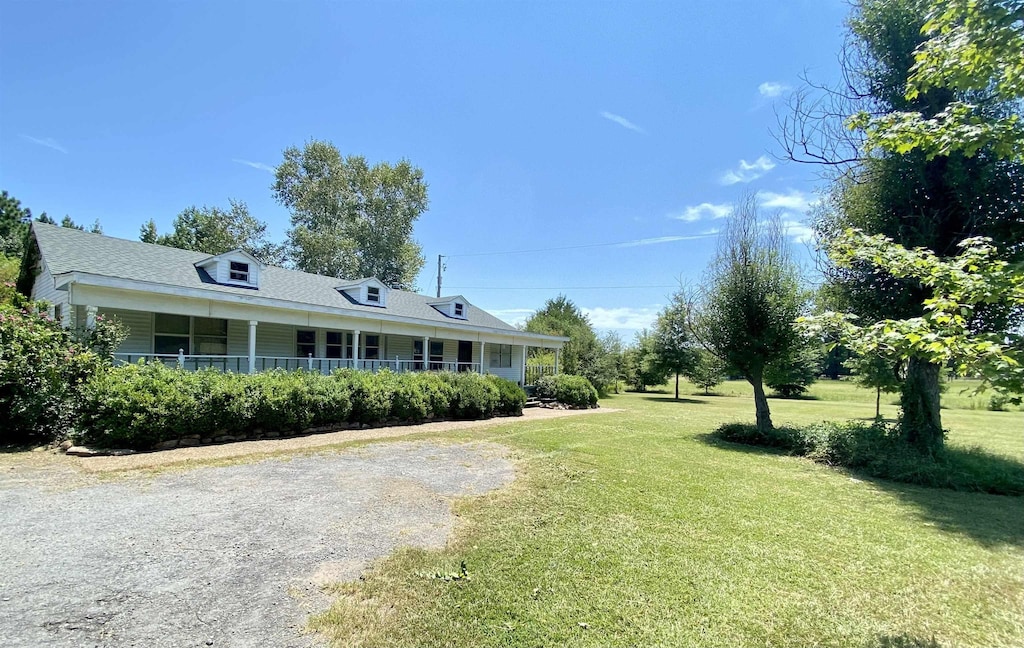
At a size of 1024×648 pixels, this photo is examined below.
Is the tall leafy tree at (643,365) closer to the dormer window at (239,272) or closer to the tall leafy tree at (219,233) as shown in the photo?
the dormer window at (239,272)

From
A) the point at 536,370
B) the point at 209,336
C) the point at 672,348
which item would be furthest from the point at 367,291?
the point at 672,348

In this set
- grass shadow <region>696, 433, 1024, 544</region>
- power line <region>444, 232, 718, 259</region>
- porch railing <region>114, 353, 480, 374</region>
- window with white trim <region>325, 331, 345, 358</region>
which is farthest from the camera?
power line <region>444, 232, 718, 259</region>

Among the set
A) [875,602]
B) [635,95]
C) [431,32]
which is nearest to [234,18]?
[431,32]

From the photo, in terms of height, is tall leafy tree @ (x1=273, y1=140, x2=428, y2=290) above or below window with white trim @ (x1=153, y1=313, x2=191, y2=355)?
above

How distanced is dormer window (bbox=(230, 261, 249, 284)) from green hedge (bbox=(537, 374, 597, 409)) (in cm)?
1268

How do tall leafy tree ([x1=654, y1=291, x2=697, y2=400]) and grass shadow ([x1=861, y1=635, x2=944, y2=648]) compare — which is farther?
tall leafy tree ([x1=654, y1=291, x2=697, y2=400])

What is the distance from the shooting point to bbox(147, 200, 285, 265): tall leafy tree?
31438 mm

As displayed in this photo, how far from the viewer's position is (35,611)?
2854mm

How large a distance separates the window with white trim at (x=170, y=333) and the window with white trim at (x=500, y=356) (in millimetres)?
14150

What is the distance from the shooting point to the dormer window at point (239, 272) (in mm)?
14538

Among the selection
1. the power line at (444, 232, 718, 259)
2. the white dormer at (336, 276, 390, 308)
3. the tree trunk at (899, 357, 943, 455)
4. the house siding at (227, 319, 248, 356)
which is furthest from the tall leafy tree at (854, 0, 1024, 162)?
the power line at (444, 232, 718, 259)

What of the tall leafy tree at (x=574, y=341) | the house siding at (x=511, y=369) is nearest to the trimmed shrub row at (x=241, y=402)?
the house siding at (x=511, y=369)

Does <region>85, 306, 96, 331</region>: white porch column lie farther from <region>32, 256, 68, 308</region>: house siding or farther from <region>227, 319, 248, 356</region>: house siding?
<region>227, 319, 248, 356</region>: house siding

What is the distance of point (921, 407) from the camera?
965 cm
